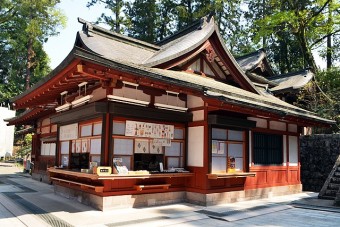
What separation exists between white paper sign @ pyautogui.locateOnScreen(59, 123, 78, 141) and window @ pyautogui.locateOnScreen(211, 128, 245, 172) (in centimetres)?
471

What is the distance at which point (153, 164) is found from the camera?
383 inches

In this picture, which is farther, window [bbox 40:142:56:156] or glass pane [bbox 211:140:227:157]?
window [bbox 40:142:56:156]

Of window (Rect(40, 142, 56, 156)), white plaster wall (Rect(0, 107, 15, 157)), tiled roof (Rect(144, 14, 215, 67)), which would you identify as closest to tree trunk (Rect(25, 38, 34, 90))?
white plaster wall (Rect(0, 107, 15, 157))

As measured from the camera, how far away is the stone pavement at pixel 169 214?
7457 mm

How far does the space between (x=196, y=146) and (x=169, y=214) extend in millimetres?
2568

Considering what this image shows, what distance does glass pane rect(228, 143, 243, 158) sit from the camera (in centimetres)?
1073

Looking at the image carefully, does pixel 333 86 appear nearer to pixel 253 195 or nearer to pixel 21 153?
pixel 253 195

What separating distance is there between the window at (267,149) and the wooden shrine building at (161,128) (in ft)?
0.13

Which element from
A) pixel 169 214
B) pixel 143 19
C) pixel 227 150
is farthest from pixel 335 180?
pixel 143 19

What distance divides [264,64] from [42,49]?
25904 millimetres

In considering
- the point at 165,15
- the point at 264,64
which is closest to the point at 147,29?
the point at 165,15


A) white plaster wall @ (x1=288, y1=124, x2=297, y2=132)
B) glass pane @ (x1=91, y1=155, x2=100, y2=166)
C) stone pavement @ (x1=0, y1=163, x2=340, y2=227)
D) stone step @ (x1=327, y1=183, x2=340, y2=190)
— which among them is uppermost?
white plaster wall @ (x1=288, y1=124, x2=297, y2=132)

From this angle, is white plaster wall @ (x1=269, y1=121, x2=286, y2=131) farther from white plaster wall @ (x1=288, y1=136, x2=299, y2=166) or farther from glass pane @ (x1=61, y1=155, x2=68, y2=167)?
glass pane @ (x1=61, y1=155, x2=68, y2=167)

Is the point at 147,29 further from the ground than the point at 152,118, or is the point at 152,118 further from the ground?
the point at 147,29
